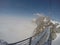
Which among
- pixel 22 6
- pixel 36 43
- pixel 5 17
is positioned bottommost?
pixel 36 43

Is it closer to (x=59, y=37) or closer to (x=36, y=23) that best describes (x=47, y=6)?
(x=36, y=23)

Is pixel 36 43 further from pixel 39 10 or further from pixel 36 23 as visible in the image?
pixel 39 10

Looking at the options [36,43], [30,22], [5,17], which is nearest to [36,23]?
[30,22]

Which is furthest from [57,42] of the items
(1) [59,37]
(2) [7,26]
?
(2) [7,26]

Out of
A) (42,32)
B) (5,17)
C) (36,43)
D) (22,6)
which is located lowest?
(36,43)

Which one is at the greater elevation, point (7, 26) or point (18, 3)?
point (18, 3)

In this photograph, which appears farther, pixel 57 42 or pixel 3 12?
pixel 57 42

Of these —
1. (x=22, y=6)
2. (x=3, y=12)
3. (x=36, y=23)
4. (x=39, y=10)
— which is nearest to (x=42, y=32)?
(x=36, y=23)

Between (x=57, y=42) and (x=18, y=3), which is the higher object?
(x=18, y=3)
